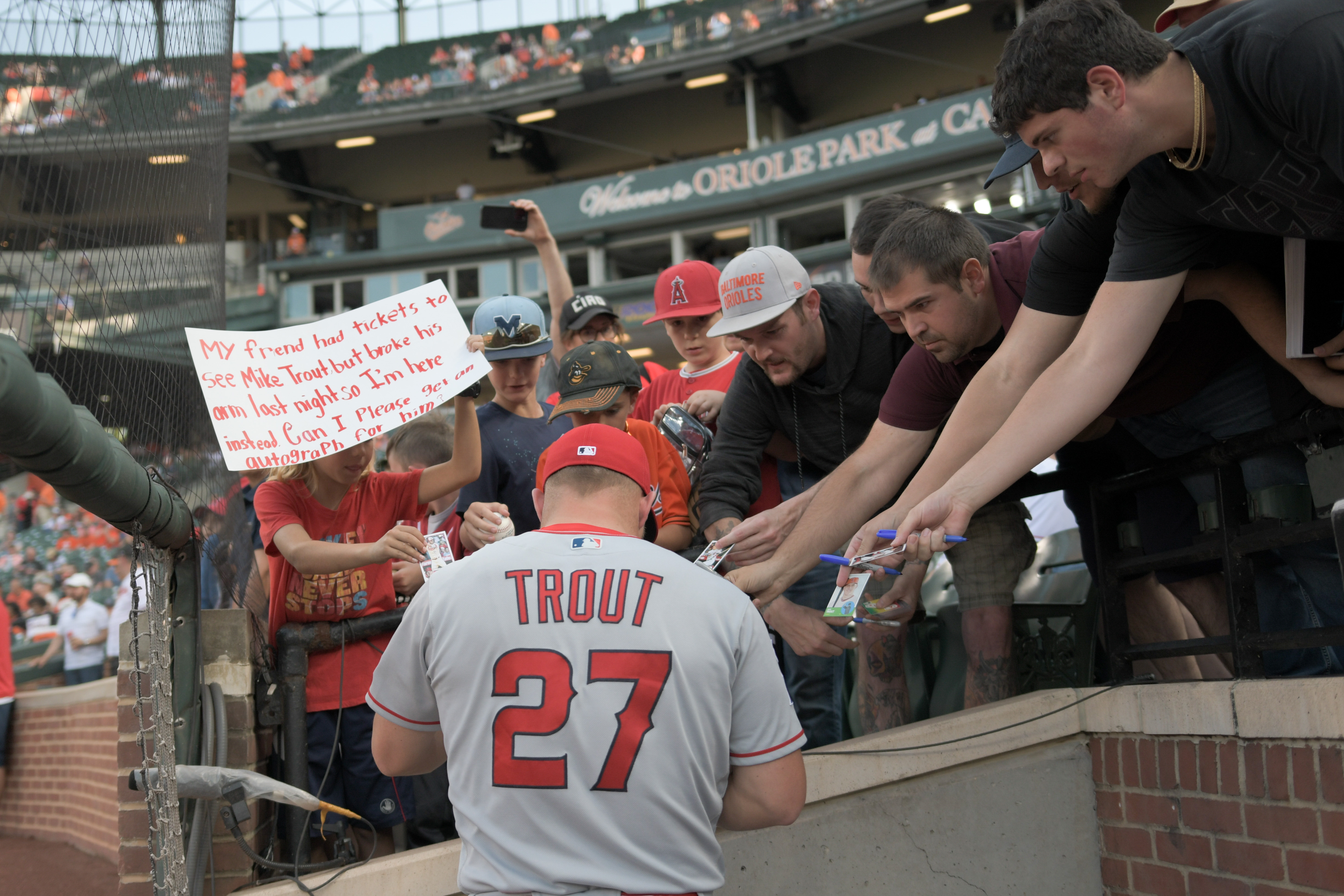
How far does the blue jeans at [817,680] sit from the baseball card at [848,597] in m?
1.15

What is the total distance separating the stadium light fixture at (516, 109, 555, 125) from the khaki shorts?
3134cm

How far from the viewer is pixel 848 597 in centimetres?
259

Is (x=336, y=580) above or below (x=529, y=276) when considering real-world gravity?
below

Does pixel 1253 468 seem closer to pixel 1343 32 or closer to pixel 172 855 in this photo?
pixel 1343 32

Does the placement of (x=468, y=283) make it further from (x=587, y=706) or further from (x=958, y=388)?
(x=587, y=706)

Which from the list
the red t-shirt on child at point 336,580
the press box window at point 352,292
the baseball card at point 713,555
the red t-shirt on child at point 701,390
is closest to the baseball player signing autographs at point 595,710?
the baseball card at point 713,555

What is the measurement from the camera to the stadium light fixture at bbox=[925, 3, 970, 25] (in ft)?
91.4

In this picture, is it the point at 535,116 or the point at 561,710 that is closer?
the point at 561,710

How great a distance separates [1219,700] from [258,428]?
112 inches

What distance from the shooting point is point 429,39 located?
121 ft

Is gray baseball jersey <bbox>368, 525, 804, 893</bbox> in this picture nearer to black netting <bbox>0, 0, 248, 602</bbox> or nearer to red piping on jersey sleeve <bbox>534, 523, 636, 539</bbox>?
red piping on jersey sleeve <bbox>534, 523, 636, 539</bbox>

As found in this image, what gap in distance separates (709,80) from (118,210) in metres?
30.5

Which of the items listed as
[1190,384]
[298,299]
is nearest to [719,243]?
[298,299]

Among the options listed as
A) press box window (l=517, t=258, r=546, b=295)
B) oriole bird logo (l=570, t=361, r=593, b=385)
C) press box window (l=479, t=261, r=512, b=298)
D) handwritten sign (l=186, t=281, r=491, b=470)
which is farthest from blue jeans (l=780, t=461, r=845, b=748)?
press box window (l=479, t=261, r=512, b=298)
